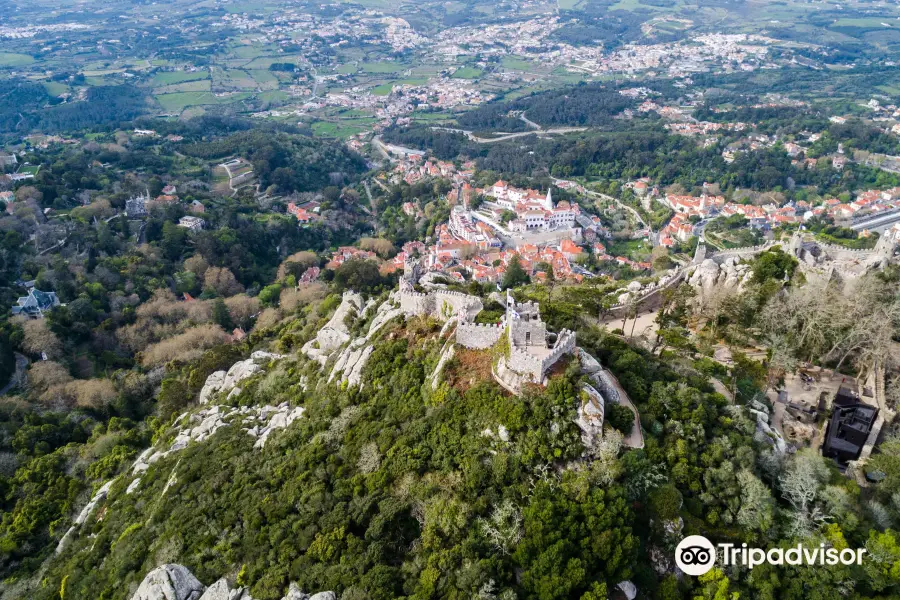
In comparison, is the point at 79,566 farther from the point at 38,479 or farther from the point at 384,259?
the point at 384,259

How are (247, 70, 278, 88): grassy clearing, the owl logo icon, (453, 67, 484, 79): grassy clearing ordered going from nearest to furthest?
the owl logo icon → (247, 70, 278, 88): grassy clearing → (453, 67, 484, 79): grassy clearing

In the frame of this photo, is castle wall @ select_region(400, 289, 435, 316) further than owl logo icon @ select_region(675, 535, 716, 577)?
Yes

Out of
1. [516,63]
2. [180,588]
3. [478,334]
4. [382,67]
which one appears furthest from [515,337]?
[516,63]

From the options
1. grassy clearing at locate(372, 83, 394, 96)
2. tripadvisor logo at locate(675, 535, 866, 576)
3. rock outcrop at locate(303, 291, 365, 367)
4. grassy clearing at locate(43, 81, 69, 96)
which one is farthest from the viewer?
grassy clearing at locate(372, 83, 394, 96)

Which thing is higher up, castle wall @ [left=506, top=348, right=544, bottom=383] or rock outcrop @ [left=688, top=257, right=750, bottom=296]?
castle wall @ [left=506, top=348, right=544, bottom=383]

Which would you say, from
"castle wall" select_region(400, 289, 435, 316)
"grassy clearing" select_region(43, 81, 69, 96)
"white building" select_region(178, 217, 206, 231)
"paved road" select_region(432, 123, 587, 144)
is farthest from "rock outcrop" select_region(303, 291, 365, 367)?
"grassy clearing" select_region(43, 81, 69, 96)

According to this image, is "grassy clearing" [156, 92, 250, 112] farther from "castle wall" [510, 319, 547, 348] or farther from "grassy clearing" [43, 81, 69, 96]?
"castle wall" [510, 319, 547, 348]

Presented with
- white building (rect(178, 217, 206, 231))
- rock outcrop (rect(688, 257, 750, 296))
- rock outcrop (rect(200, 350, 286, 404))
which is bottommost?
white building (rect(178, 217, 206, 231))

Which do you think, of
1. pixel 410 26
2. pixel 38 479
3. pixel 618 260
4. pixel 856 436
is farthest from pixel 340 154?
pixel 410 26

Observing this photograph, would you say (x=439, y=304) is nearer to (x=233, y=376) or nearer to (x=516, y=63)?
(x=233, y=376)
